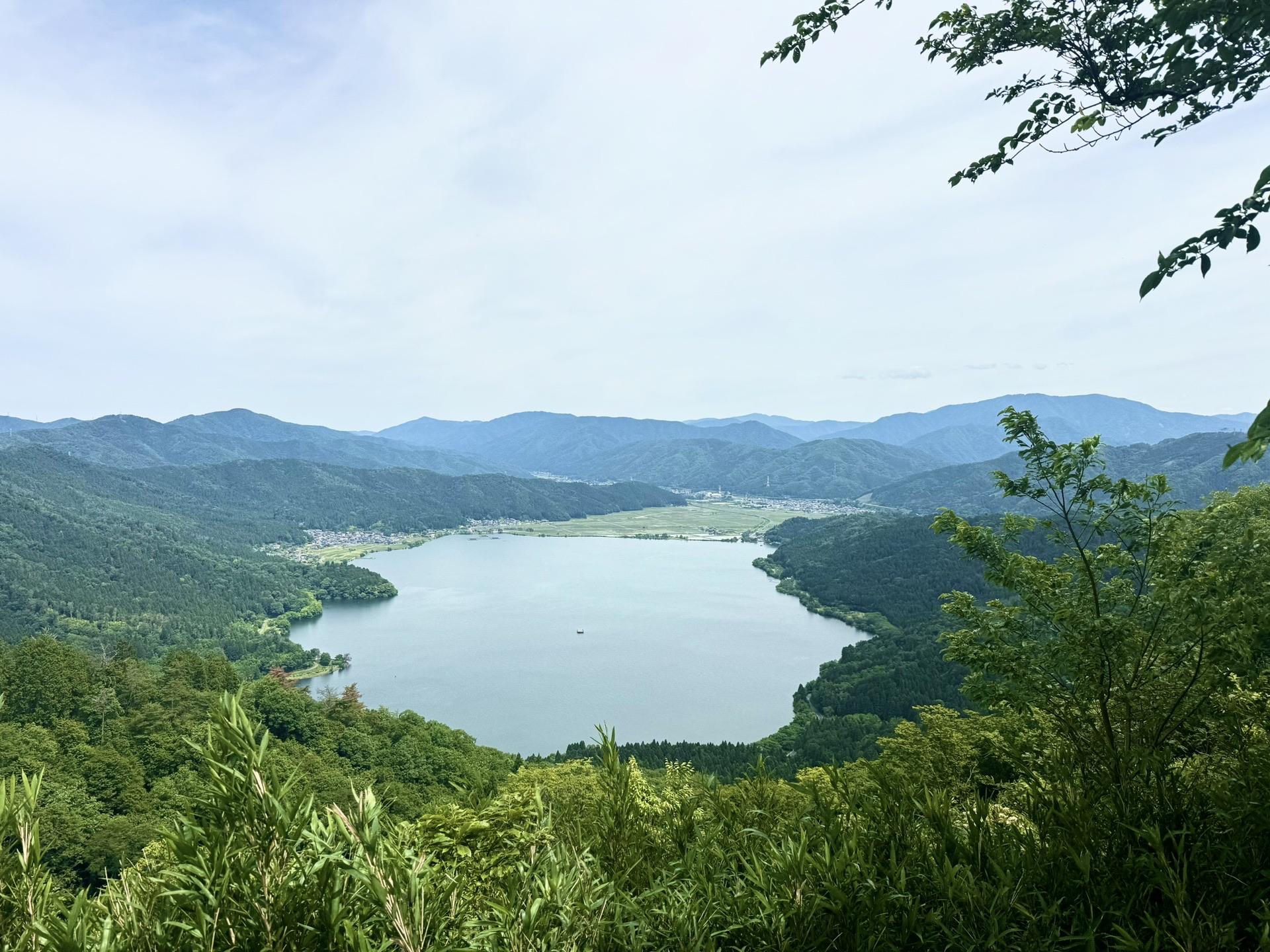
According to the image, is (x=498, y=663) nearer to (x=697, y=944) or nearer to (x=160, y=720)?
(x=160, y=720)

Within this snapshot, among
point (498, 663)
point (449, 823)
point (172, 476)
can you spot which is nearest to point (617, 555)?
point (498, 663)

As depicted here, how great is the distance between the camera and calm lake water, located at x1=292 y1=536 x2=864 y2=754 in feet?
146

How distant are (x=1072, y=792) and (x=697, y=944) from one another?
5.96 feet

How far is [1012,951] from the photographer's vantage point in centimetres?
221

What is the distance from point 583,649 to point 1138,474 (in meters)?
134

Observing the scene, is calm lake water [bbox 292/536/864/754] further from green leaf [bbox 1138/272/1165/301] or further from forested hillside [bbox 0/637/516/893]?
green leaf [bbox 1138/272/1165/301]

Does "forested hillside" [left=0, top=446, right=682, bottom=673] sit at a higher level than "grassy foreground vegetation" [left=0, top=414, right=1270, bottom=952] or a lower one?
lower

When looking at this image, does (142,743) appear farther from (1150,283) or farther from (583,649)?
(583,649)

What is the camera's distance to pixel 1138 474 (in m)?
134

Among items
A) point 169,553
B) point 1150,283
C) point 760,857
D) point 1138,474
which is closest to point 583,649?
point 760,857

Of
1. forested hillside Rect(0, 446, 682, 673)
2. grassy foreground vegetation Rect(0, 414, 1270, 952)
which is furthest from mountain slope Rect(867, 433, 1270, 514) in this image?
grassy foreground vegetation Rect(0, 414, 1270, 952)

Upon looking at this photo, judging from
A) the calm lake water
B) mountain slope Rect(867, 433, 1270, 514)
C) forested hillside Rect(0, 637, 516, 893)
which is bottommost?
the calm lake water

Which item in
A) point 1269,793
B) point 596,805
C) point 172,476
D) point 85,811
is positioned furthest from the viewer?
point 172,476

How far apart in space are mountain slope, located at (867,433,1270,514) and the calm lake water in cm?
3874
